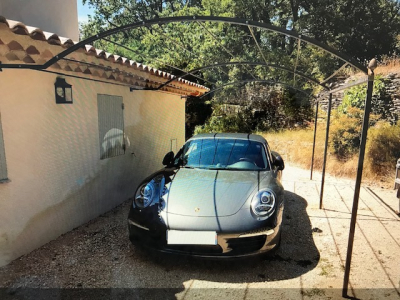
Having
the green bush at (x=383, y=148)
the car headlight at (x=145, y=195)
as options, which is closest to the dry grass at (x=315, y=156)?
the green bush at (x=383, y=148)

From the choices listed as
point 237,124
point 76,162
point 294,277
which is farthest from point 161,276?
point 237,124

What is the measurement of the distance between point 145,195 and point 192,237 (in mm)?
867

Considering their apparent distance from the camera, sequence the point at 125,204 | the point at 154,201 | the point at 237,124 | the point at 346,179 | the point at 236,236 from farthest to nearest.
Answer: the point at 237,124 → the point at 346,179 → the point at 125,204 → the point at 154,201 → the point at 236,236

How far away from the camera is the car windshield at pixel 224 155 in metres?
4.05

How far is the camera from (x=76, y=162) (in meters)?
4.12

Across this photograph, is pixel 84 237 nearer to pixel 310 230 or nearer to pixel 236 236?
pixel 236 236

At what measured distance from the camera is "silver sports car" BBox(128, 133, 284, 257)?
9.34 ft

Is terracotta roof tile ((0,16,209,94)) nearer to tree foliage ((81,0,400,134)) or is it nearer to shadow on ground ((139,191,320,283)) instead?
shadow on ground ((139,191,320,283))

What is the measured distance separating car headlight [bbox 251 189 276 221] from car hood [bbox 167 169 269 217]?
111 mm

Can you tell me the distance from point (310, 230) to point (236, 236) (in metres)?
1.94

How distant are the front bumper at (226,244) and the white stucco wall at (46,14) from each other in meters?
5.04

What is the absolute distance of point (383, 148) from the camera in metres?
8.62

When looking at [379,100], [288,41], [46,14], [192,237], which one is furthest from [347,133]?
[288,41]

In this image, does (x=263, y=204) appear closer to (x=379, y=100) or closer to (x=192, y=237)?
(x=192, y=237)
